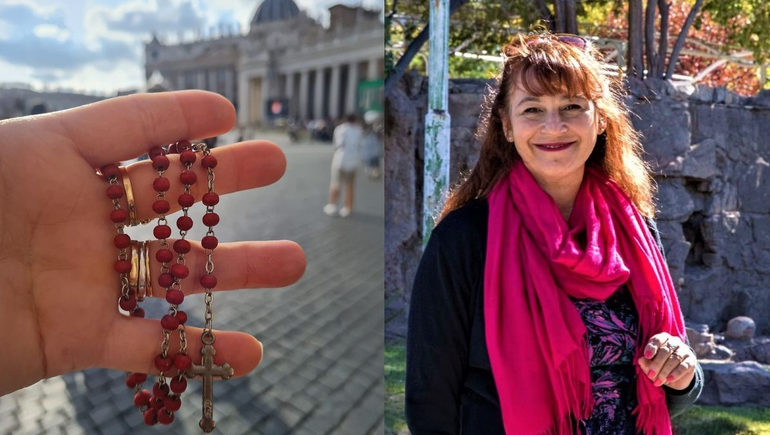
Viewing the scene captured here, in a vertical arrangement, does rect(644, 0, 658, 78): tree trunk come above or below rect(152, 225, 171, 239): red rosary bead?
above

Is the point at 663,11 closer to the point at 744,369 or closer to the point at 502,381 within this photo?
the point at 744,369

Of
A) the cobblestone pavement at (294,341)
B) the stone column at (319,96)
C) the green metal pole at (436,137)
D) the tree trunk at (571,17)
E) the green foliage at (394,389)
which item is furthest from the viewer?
the tree trunk at (571,17)

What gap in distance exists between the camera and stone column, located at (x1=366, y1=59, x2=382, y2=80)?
1635 mm

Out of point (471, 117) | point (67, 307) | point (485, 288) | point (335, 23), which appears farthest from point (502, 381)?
point (471, 117)

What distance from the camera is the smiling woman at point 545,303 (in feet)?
3.97

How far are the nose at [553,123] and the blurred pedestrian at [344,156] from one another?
0.51 metres

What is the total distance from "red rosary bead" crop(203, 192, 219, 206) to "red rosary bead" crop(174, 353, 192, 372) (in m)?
0.29

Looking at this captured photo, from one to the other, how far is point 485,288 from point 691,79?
288 centimetres

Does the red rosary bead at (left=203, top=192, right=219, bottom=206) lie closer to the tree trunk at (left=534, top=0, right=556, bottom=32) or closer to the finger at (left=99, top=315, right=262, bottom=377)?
the finger at (left=99, top=315, right=262, bottom=377)

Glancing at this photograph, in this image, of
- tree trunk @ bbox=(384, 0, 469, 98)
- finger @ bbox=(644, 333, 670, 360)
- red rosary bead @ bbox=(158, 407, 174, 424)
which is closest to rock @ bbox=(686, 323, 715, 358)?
tree trunk @ bbox=(384, 0, 469, 98)

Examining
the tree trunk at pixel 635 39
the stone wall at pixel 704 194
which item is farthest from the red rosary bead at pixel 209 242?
the tree trunk at pixel 635 39

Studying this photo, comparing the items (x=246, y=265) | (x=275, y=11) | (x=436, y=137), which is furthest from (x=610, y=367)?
(x=436, y=137)

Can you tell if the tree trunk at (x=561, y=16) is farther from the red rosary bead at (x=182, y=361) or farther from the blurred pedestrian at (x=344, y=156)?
the red rosary bead at (x=182, y=361)

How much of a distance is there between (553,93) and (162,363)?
0.89m
